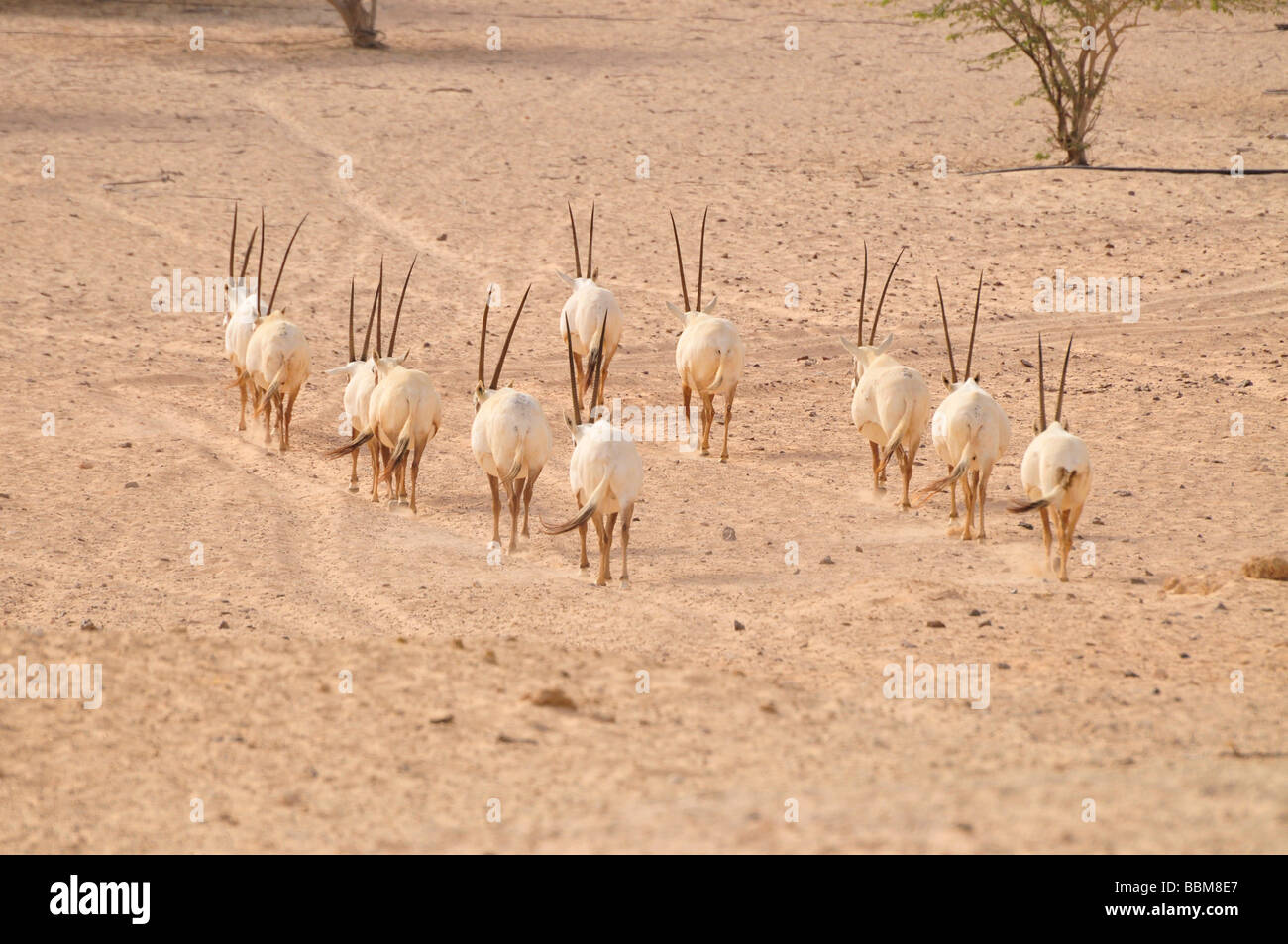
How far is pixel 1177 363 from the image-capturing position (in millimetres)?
14508

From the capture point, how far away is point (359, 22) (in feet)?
93.1

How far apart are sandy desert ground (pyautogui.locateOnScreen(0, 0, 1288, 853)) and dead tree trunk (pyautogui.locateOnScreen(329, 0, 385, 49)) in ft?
2.24

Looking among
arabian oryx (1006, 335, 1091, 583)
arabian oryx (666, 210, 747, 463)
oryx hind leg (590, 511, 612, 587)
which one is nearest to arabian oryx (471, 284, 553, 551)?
oryx hind leg (590, 511, 612, 587)

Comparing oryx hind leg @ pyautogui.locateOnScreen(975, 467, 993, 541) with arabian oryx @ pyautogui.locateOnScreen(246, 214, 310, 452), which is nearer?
oryx hind leg @ pyautogui.locateOnScreen(975, 467, 993, 541)

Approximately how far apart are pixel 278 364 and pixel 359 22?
61.3 ft

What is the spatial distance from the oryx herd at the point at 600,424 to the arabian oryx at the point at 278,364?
12mm

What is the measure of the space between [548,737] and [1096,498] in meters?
6.16

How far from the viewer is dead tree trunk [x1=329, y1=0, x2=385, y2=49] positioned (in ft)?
91.5

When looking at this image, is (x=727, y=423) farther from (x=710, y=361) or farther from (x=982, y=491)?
(x=982, y=491)
